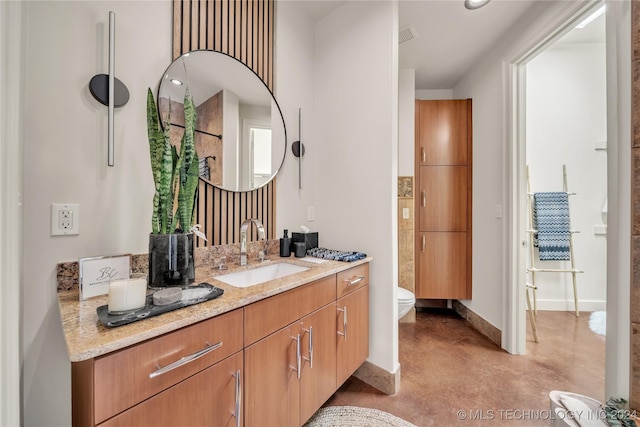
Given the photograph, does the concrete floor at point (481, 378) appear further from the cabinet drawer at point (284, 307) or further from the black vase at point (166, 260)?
the black vase at point (166, 260)

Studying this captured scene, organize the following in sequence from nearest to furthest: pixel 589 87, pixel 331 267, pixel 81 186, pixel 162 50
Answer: pixel 81 186
pixel 162 50
pixel 331 267
pixel 589 87

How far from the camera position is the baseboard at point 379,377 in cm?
165

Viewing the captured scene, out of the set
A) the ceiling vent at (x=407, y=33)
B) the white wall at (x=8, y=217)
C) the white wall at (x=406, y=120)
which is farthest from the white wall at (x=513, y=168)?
the white wall at (x=8, y=217)

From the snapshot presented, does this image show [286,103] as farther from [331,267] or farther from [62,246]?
[62,246]

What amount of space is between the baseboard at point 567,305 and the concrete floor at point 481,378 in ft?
1.31

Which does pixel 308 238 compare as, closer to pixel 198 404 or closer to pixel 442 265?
pixel 198 404

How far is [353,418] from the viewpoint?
56.6 inches

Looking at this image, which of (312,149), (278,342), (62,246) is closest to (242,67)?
(312,149)

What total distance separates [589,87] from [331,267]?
12.3ft

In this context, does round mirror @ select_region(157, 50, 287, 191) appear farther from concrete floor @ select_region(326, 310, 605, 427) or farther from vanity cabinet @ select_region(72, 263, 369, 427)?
concrete floor @ select_region(326, 310, 605, 427)

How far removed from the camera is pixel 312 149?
6.84 ft

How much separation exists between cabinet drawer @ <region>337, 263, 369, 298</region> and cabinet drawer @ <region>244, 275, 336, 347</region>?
75mm

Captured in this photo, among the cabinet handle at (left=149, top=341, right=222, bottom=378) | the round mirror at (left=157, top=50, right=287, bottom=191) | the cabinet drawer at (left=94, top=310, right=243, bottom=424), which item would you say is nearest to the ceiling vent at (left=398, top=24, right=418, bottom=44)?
the round mirror at (left=157, top=50, right=287, bottom=191)

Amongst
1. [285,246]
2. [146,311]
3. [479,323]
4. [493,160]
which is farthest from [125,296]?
[479,323]
